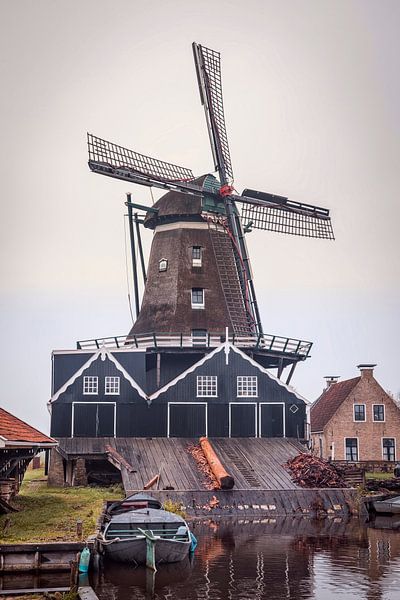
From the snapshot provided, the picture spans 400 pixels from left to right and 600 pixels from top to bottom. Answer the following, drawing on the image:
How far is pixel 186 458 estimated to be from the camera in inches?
1550

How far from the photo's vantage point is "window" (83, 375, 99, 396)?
141 feet

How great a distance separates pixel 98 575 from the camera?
71.1 feet

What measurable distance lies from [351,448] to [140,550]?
32555 millimetres

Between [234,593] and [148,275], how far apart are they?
30.9 meters

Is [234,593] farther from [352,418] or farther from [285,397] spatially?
[352,418]

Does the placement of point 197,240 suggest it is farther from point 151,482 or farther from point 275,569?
point 275,569

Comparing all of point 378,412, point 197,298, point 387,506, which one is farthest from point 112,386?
point 378,412

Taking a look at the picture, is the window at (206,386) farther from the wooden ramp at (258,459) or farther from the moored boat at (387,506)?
the moored boat at (387,506)

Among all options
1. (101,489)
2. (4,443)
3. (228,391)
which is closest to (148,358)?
(228,391)

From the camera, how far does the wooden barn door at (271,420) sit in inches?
1725

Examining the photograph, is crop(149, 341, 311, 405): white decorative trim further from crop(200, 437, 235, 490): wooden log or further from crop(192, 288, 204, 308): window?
crop(192, 288, 204, 308): window

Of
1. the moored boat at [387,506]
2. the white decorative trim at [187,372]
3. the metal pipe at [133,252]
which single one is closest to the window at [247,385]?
the white decorative trim at [187,372]

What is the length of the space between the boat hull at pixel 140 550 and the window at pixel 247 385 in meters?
20.7

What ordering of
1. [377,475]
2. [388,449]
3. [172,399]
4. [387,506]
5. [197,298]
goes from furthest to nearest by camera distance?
[388,449], [197,298], [377,475], [172,399], [387,506]
